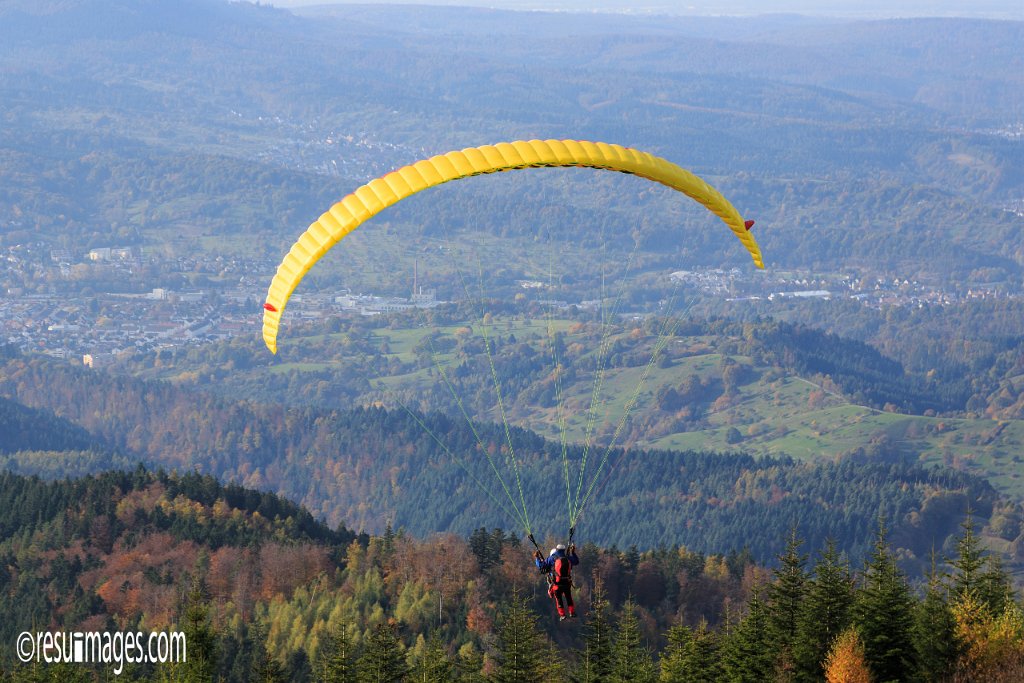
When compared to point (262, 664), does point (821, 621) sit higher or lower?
higher

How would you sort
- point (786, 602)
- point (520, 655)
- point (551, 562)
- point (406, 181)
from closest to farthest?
point (406, 181), point (551, 562), point (786, 602), point (520, 655)

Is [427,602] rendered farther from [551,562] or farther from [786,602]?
[551,562]

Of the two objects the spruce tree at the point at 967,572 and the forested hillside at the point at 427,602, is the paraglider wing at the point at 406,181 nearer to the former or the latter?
the forested hillside at the point at 427,602

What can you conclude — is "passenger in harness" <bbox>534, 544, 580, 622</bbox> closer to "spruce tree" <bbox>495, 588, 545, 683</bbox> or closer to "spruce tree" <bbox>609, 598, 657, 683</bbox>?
"spruce tree" <bbox>495, 588, 545, 683</bbox>

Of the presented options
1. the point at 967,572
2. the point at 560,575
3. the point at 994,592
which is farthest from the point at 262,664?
the point at 994,592

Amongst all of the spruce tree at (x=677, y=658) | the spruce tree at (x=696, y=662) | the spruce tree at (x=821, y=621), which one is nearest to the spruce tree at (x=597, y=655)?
the spruce tree at (x=677, y=658)
